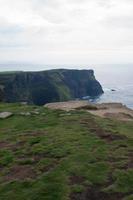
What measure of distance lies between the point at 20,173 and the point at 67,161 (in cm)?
172

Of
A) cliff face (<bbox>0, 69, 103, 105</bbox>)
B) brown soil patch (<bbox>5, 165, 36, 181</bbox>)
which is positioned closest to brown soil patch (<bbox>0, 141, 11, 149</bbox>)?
brown soil patch (<bbox>5, 165, 36, 181</bbox>)

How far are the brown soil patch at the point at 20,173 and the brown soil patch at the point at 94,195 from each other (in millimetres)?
2061

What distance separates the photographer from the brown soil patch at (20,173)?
12779mm

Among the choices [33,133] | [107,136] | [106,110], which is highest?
[107,136]

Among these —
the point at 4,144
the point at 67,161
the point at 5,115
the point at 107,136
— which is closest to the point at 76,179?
the point at 67,161

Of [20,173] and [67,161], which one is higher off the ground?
[67,161]

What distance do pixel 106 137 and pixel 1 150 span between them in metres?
4.72

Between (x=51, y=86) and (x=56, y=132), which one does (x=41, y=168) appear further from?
(x=51, y=86)

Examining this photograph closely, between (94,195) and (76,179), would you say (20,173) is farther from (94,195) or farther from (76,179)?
(94,195)

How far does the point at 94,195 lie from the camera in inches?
446

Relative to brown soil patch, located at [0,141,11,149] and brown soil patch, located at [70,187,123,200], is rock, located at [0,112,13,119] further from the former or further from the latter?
brown soil patch, located at [70,187,123,200]

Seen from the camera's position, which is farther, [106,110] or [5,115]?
[106,110]

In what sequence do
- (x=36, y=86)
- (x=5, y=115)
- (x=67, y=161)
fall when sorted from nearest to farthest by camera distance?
1. (x=67, y=161)
2. (x=5, y=115)
3. (x=36, y=86)

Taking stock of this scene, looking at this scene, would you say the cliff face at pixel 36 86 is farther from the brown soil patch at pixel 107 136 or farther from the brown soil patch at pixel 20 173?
the brown soil patch at pixel 20 173
